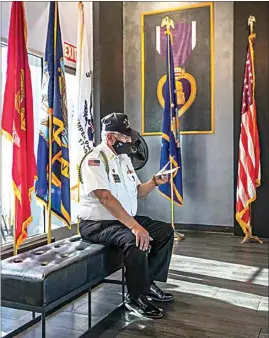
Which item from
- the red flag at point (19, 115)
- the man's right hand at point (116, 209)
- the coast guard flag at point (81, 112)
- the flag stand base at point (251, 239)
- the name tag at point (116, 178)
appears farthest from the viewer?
the flag stand base at point (251, 239)

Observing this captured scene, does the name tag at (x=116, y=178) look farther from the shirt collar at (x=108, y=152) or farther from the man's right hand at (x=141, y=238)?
the man's right hand at (x=141, y=238)

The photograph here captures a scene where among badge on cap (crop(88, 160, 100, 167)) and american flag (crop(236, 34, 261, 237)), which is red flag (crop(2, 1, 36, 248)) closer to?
badge on cap (crop(88, 160, 100, 167))

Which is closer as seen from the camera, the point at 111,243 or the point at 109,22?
the point at 111,243

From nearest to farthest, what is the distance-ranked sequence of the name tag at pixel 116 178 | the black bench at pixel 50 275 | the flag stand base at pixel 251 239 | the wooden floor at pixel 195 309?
the black bench at pixel 50 275 < the wooden floor at pixel 195 309 < the name tag at pixel 116 178 < the flag stand base at pixel 251 239

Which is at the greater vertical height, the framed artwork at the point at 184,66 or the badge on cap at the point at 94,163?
the framed artwork at the point at 184,66

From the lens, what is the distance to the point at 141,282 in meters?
2.37

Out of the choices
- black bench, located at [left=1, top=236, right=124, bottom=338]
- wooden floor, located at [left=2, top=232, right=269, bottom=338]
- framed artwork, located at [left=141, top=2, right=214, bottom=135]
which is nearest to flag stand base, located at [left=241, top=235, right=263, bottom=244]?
wooden floor, located at [left=2, top=232, right=269, bottom=338]

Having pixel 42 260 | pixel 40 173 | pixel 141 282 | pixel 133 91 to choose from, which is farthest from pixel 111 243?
pixel 133 91

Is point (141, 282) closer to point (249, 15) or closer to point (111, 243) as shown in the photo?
point (111, 243)

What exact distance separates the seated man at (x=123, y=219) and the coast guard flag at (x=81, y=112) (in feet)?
4.08

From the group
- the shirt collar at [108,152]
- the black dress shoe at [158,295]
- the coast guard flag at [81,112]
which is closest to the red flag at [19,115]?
the shirt collar at [108,152]

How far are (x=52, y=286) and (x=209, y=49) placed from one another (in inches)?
161

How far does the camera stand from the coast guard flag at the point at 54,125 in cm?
334

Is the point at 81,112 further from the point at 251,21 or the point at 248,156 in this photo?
the point at 251,21
